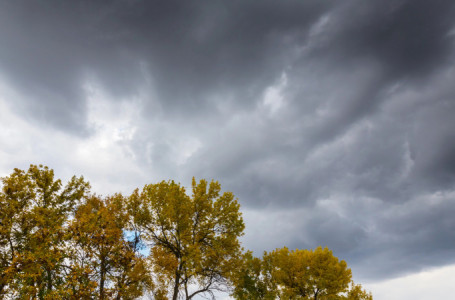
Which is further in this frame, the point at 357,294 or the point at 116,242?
the point at 357,294

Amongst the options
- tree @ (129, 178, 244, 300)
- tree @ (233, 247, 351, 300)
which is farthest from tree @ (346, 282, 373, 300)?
tree @ (129, 178, 244, 300)

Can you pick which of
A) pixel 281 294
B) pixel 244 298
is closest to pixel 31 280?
pixel 244 298

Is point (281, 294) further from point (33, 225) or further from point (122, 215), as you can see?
point (33, 225)

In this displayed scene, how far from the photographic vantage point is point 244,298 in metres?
44.0

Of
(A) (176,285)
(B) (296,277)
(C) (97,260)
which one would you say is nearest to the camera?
(C) (97,260)

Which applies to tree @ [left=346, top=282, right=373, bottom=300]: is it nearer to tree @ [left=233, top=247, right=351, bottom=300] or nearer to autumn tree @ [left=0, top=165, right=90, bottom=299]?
tree @ [left=233, top=247, right=351, bottom=300]

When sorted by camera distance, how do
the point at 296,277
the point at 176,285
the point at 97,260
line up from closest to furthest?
1. the point at 97,260
2. the point at 176,285
3. the point at 296,277

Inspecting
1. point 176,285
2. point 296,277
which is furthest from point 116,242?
point 296,277

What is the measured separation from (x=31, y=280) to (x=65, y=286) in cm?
344

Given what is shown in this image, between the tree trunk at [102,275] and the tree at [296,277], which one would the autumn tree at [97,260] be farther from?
the tree at [296,277]

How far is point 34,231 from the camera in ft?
81.3

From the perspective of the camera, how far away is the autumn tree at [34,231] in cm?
1744

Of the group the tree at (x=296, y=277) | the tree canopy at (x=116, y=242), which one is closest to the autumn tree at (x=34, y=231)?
the tree canopy at (x=116, y=242)

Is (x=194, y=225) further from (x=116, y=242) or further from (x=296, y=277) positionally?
(x=296, y=277)
